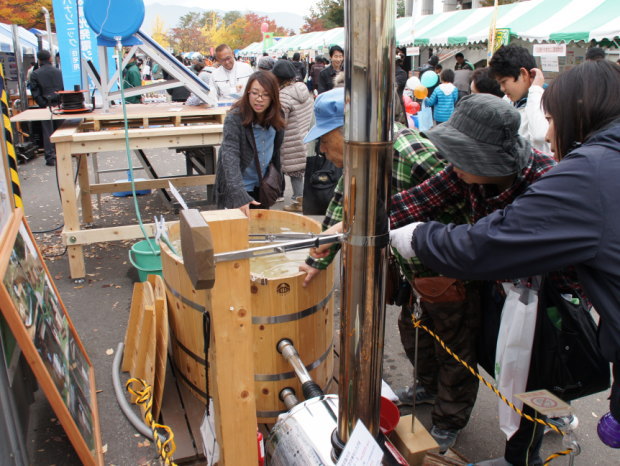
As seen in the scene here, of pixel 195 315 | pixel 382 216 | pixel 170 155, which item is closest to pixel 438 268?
pixel 382 216

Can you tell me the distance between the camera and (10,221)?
2355 mm

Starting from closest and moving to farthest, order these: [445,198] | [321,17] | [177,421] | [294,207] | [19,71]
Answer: [445,198] < [177,421] < [294,207] < [19,71] < [321,17]

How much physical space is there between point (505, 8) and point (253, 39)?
76.8 m

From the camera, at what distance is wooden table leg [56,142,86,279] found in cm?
443

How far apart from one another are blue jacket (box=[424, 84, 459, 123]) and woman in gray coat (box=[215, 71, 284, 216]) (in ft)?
20.0

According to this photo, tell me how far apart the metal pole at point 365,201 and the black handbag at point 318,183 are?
2.66 metres

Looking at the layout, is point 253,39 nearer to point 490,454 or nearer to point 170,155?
point 170,155

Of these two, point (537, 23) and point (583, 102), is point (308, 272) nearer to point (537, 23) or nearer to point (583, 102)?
point (583, 102)

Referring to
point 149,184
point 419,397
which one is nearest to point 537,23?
point 149,184

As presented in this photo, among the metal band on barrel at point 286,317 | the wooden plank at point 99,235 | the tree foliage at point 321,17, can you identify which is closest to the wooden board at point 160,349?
the metal band on barrel at point 286,317

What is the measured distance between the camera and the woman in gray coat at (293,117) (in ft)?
19.1

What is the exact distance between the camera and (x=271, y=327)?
8.32 ft

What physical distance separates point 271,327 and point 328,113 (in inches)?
42.0

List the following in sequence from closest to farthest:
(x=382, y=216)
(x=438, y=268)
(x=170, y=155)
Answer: (x=382, y=216)
(x=438, y=268)
(x=170, y=155)
